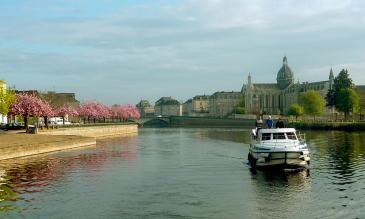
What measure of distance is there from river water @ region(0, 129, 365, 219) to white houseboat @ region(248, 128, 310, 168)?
97cm

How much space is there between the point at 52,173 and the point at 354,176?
24047 millimetres

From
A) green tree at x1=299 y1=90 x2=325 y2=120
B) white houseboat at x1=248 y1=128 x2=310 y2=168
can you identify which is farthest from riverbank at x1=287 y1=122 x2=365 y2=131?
white houseboat at x1=248 y1=128 x2=310 y2=168

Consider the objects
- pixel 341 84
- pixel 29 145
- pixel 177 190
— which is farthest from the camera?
pixel 341 84

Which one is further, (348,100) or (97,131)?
Answer: (348,100)

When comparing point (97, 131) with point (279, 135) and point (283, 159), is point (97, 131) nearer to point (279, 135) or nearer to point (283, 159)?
point (279, 135)

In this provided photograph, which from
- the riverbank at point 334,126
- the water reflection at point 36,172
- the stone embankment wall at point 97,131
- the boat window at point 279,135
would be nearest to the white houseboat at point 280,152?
the boat window at point 279,135

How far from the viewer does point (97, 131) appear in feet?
425

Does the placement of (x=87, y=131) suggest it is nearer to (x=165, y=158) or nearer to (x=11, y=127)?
(x=11, y=127)

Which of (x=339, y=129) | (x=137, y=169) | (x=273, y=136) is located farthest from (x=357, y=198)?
(x=339, y=129)

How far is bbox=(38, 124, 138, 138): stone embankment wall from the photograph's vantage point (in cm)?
10153

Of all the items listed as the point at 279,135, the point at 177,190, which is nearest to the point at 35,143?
the point at 279,135

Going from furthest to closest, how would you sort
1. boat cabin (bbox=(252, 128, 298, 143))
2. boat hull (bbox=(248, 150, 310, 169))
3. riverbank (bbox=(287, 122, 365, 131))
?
1. riverbank (bbox=(287, 122, 365, 131))
2. boat cabin (bbox=(252, 128, 298, 143))
3. boat hull (bbox=(248, 150, 310, 169))

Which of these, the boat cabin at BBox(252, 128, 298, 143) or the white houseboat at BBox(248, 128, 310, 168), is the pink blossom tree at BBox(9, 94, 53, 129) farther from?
the white houseboat at BBox(248, 128, 310, 168)

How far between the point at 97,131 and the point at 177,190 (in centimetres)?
9498
